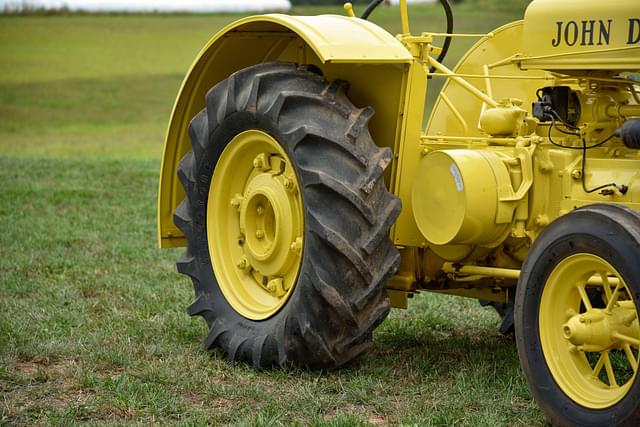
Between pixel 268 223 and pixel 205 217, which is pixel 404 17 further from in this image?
pixel 205 217

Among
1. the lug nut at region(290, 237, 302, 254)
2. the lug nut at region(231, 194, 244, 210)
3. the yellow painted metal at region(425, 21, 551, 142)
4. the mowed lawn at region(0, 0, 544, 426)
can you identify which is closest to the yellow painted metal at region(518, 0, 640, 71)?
the yellow painted metal at region(425, 21, 551, 142)

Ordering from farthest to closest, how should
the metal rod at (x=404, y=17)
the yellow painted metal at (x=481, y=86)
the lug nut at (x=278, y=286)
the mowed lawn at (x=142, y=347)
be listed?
the yellow painted metal at (x=481, y=86) < the metal rod at (x=404, y=17) < the lug nut at (x=278, y=286) < the mowed lawn at (x=142, y=347)

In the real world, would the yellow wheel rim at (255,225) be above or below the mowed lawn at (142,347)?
above

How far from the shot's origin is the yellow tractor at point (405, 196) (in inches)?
165

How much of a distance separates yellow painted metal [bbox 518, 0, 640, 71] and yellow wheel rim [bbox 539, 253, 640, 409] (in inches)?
35.2

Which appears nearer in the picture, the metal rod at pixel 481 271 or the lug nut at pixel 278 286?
the metal rod at pixel 481 271

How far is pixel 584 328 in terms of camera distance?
13.3 ft

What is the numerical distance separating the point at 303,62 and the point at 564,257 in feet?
6.41

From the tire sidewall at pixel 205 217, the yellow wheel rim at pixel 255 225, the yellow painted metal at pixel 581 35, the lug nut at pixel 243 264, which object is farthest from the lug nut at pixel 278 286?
the yellow painted metal at pixel 581 35

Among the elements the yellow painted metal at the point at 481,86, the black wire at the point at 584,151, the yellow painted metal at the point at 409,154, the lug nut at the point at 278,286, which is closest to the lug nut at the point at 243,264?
the lug nut at the point at 278,286

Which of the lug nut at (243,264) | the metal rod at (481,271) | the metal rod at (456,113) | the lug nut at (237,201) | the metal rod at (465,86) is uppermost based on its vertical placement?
the metal rod at (465,86)

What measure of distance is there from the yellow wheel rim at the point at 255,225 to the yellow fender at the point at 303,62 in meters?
0.45

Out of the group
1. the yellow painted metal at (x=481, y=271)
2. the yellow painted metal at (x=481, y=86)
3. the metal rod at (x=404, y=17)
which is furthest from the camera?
the yellow painted metal at (x=481, y=86)

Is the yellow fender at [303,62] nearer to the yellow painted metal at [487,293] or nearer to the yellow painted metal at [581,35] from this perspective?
the yellow painted metal at [581,35]
